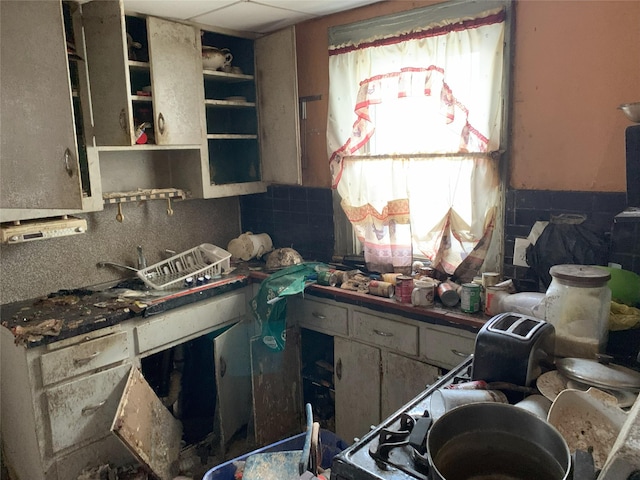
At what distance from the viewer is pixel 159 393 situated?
2.73 metres

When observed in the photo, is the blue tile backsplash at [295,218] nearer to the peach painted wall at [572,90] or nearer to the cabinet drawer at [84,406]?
the peach painted wall at [572,90]

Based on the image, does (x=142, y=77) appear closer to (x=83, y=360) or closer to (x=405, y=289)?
(x=83, y=360)

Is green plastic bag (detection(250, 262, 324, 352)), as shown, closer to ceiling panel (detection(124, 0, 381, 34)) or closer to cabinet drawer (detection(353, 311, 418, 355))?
cabinet drawer (detection(353, 311, 418, 355))

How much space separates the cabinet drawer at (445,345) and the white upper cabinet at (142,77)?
65.9 inches

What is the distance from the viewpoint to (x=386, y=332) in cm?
236

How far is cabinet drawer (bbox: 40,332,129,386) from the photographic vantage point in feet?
6.64

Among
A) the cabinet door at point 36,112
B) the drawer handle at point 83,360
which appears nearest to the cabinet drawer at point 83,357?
the drawer handle at point 83,360

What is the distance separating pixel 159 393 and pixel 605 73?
106 inches

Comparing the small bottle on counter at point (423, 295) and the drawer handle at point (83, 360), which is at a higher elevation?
the small bottle on counter at point (423, 295)

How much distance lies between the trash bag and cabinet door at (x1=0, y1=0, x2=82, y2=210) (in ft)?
6.47

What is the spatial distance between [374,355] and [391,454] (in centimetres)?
130

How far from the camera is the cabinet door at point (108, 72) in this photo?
7.39 ft

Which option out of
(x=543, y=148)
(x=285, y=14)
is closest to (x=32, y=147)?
(x=285, y=14)

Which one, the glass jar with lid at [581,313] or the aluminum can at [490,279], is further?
the aluminum can at [490,279]
